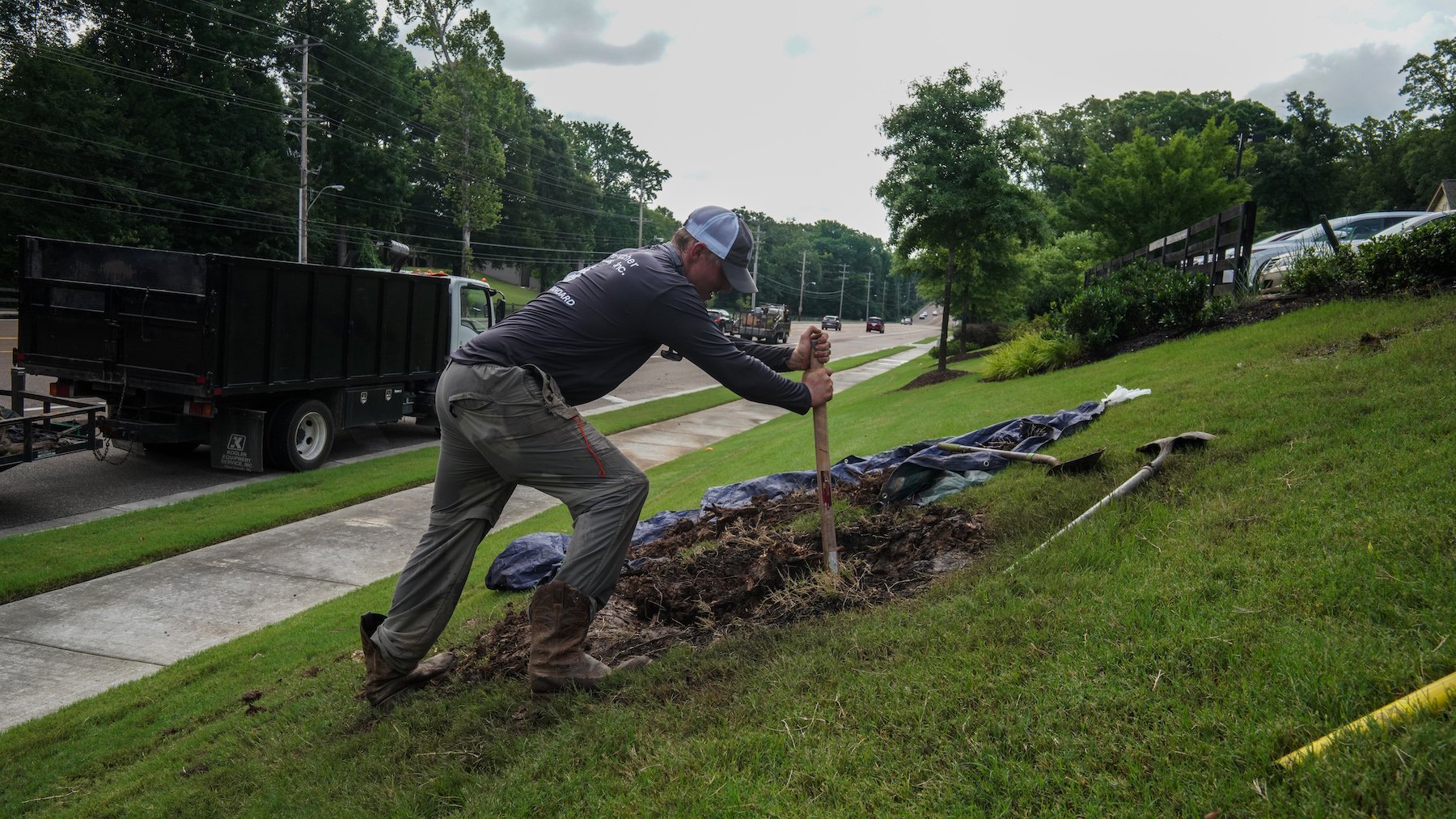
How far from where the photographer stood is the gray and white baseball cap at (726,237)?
3.96 meters

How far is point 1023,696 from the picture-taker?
279cm

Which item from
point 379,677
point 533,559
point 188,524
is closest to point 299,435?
point 188,524

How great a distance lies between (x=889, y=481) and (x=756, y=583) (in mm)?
1550

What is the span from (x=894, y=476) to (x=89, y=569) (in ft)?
22.2

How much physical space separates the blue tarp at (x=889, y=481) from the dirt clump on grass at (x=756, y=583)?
35 centimetres

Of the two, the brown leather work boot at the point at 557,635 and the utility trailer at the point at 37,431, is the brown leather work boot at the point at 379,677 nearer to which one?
the brown leather work boot at the point at 557,635

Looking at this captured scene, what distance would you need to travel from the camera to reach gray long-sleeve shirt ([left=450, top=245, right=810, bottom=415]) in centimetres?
383

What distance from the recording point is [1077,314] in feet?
42.6

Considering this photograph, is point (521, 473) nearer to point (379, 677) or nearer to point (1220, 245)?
point (379, 677)

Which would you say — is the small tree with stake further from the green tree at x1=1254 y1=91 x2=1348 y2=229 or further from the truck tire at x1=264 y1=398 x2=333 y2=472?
the green tree at x1=1254 y1=91 x2=1348 y2=229

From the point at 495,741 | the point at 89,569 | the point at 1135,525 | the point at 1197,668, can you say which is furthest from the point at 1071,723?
the point at 89,569

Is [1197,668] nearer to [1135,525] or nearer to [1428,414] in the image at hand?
[1135,525]

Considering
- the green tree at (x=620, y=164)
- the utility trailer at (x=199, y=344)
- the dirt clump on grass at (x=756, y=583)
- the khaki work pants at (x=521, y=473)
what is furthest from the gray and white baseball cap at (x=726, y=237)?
the green tree at (x=620, y=164)

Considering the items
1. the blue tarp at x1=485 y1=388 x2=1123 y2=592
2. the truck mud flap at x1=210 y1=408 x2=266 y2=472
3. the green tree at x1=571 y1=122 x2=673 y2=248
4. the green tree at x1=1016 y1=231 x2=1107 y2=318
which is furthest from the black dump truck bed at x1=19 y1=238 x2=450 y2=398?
the green tree at x1=571 y1=122 x2=673 y2=248
